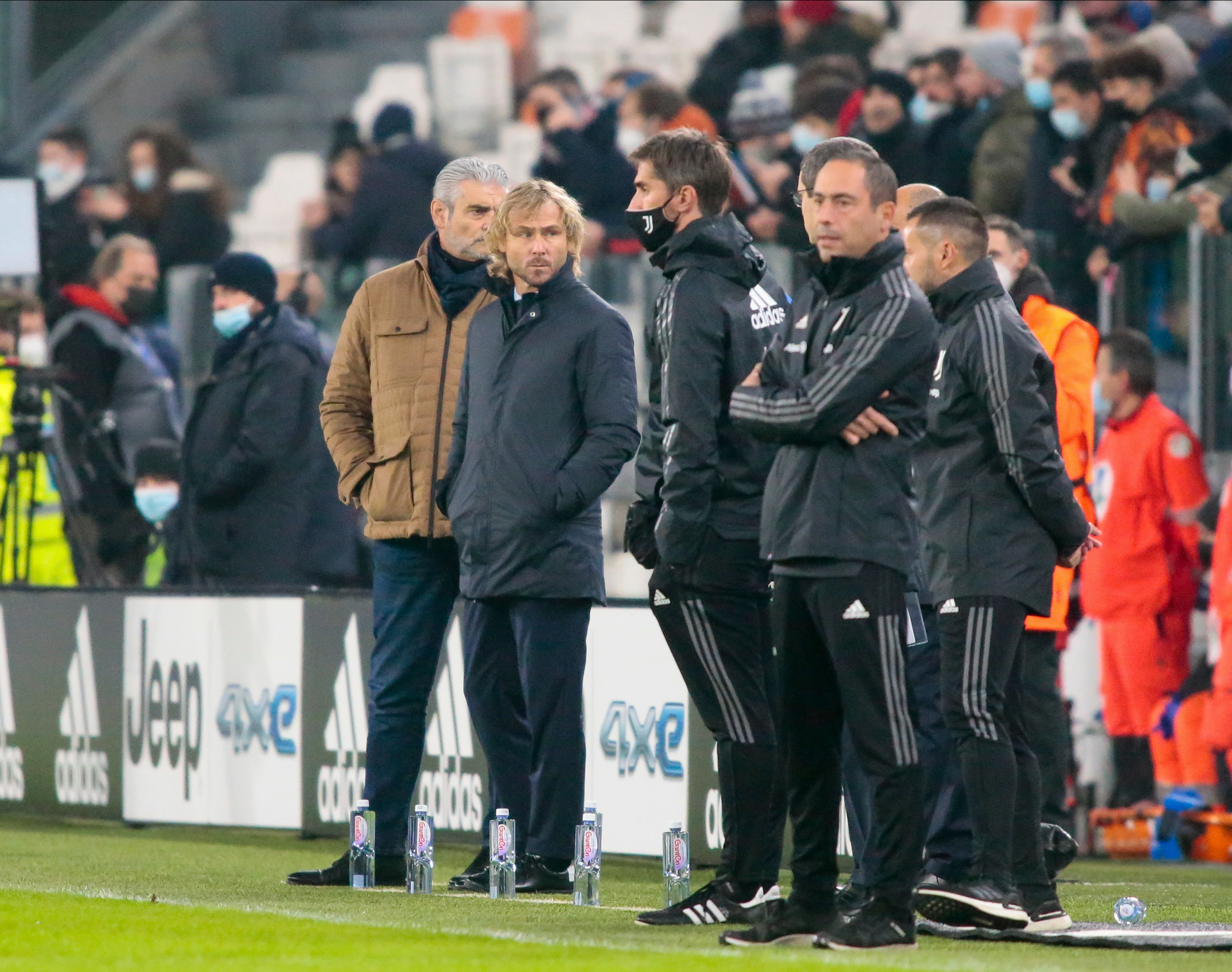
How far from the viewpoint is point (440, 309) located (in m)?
7.94

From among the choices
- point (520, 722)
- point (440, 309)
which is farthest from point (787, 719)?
point (440, 309)

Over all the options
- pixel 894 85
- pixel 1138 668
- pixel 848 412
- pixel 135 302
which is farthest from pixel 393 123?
pixel 848 412

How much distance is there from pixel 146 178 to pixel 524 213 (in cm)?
1062

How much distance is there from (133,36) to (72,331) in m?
9.16

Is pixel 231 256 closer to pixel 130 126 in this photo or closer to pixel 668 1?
pixel 668 1

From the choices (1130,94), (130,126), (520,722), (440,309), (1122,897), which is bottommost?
(1122,897)

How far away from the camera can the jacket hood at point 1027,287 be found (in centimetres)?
868

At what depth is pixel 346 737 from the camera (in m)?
9.82

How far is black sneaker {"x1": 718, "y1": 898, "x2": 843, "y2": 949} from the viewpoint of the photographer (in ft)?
19.6

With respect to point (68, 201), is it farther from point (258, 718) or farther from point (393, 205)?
point (258, 718)

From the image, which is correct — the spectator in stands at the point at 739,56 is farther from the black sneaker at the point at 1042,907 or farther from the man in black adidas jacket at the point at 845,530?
the man in black adidas jacket at the point at 845,530

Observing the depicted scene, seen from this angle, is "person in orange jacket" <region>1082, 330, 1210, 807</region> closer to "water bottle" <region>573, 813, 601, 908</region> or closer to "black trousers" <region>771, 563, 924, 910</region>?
"water bottle" <region>573, 813, 601, 908</region>

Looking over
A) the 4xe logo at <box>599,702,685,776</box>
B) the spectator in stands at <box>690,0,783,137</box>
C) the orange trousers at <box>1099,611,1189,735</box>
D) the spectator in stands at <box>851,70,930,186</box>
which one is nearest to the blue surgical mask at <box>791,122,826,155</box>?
the spectator in stands at <box>851,70,930,186</box>

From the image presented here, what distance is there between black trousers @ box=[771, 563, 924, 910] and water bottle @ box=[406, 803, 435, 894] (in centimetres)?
174
